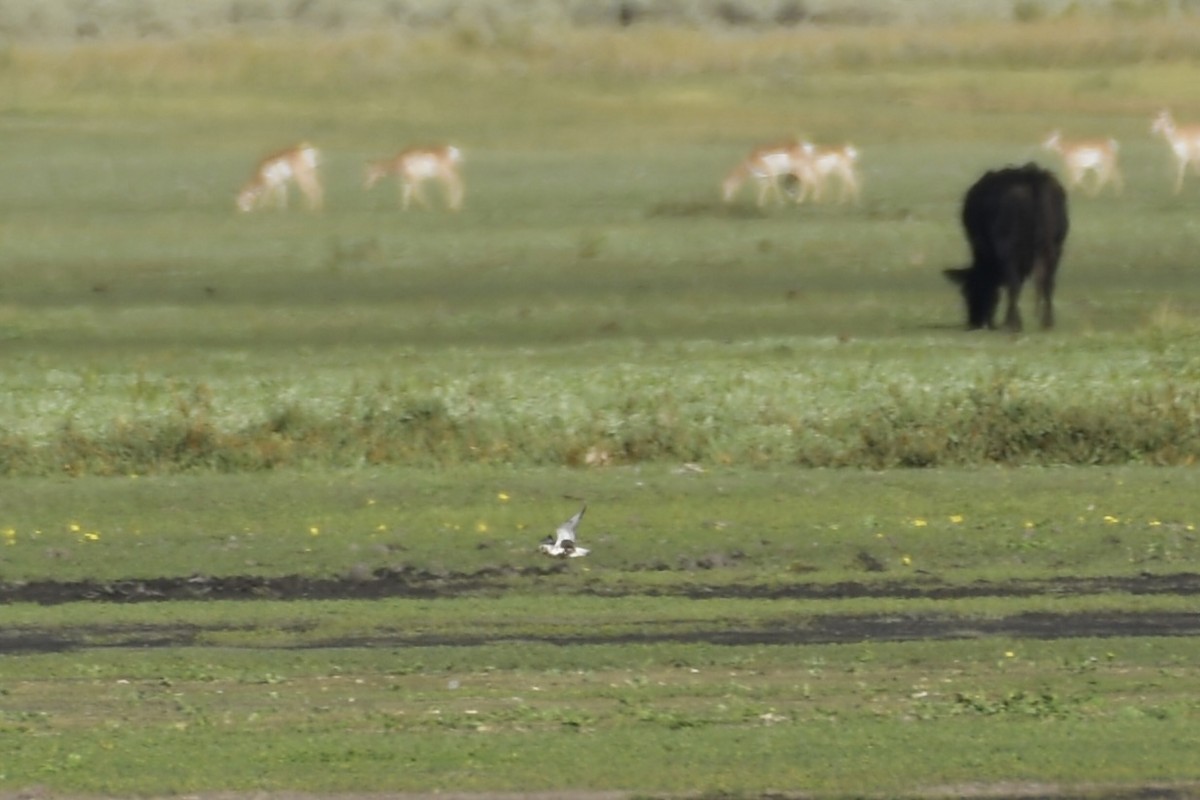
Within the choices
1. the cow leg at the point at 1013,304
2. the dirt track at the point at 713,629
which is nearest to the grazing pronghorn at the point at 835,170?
the cow leg at the point at 1013,304

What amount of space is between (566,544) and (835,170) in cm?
1939

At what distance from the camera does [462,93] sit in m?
34.8

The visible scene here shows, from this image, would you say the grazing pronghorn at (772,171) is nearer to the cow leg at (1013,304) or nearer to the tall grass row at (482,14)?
the tall grass row at (482,14)

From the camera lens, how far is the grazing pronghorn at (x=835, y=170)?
29812mm

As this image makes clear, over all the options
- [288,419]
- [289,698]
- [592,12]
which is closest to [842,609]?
[289,698]

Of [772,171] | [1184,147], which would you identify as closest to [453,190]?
[772,171]

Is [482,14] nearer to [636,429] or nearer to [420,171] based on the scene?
[420,171]

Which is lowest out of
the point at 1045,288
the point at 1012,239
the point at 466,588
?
the point at 466,588

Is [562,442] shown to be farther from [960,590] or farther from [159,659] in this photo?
[159,659]

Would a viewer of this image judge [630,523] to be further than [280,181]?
No

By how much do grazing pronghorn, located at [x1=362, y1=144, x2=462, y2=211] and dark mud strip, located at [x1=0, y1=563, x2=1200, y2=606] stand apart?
17922 millimetres

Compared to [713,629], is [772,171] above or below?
above

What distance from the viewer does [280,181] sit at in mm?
29422

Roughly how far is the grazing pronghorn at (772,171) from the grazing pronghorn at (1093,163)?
3.27 metres
